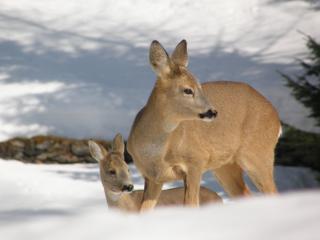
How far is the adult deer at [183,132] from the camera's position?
18.9ft

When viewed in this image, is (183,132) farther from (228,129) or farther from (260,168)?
(260,168)

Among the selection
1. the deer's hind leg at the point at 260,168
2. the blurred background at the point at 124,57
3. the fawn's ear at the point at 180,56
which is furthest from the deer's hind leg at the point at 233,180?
the blurred background at the point at 124,57

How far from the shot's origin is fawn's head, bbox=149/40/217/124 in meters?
5.67

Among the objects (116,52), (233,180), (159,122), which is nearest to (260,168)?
(233,180)

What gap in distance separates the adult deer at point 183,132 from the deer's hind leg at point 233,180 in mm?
378

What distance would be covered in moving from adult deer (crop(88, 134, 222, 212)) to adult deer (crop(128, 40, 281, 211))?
349mm

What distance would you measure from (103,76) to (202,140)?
8153mm

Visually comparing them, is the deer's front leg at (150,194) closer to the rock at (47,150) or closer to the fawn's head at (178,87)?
the fawn's head at (178,87)

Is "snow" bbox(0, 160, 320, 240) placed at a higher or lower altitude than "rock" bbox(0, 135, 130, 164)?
higher

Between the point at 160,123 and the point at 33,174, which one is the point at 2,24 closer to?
the point at 33,174

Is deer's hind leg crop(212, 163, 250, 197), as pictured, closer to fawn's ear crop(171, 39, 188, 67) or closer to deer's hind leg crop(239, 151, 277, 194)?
Result: deer's hind leg crop(239, 151, 277, 194)

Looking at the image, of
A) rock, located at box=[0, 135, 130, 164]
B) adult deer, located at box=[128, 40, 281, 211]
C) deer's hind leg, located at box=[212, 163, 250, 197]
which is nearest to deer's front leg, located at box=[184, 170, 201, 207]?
adult deer, located at box=[128, 40, 281, 211]

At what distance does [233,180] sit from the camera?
721 centimetres

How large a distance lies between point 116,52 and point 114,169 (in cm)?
956
